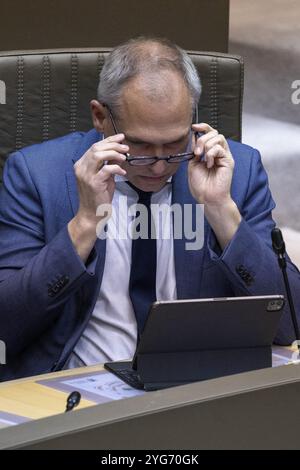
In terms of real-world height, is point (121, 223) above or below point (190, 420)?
below

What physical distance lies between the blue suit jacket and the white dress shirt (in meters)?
0.03

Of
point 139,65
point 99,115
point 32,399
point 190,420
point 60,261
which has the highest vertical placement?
point 139,65

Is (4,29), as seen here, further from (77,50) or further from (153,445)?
(153,445)

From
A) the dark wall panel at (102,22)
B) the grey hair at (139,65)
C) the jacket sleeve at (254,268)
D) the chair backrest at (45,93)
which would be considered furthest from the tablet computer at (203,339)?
the dark wall panel at (102,22)

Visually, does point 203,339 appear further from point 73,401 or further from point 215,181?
point 215,181

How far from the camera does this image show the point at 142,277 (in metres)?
2.07

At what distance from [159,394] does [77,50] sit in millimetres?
1465

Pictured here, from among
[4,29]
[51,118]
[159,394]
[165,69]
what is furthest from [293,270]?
[4,29]

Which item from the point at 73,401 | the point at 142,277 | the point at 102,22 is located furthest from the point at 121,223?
the point at 102,22

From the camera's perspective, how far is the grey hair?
2.03m

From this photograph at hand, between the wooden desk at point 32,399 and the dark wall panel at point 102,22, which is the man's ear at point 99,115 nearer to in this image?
the wooden desk at point 32,399

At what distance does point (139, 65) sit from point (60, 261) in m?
0.44

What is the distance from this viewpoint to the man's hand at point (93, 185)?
1.95 m

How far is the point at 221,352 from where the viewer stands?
1.63 metres
